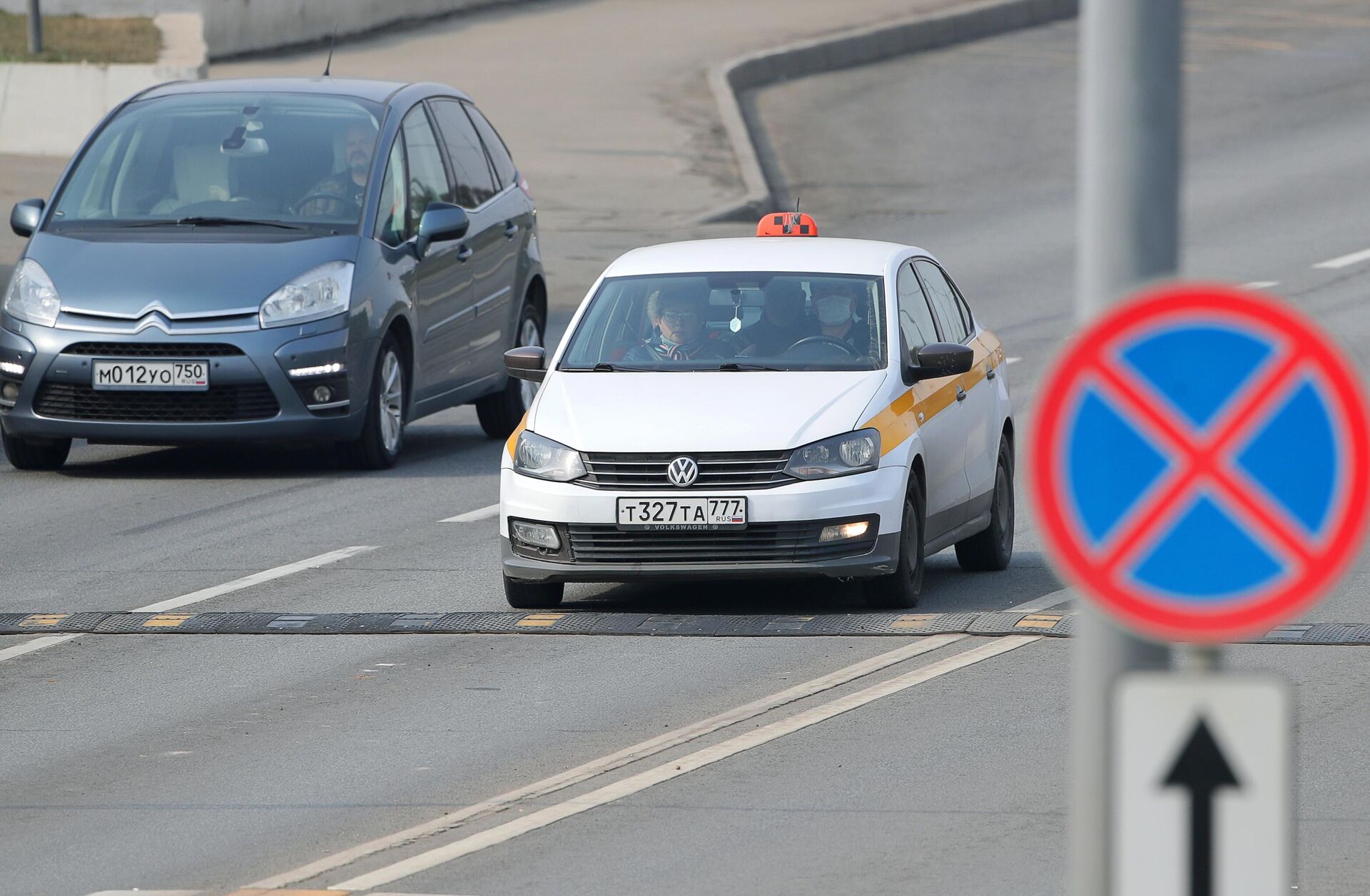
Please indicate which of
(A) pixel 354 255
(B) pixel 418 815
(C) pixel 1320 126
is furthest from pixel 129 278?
(C) pixel 1320 126

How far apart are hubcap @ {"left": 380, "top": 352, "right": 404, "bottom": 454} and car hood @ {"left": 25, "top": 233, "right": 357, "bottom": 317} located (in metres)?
0.72

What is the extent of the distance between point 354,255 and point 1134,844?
1073 cm

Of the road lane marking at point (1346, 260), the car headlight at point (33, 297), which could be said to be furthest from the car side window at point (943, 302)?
the road lane marking at point (1346, 260)

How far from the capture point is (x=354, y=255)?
1462 centimetres

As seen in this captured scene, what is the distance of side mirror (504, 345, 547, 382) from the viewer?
11.7m

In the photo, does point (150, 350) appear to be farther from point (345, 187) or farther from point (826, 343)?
point (826, 343)

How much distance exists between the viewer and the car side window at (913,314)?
1174 centimetres

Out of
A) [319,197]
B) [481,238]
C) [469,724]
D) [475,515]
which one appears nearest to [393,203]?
[319,197]

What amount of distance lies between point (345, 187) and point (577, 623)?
480 centimetres

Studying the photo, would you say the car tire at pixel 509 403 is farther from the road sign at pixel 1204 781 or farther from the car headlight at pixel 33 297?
the road sign at pixel 1204 781

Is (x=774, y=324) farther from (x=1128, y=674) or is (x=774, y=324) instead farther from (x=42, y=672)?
(x=1128, y=674)

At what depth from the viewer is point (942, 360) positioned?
11.3m

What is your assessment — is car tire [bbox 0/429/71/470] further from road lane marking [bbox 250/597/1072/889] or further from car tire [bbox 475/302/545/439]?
road lane marking [bbox 250/597/1072/889]

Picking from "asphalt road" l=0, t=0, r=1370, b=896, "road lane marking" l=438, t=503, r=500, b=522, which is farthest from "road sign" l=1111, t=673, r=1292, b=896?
"road lane marking" l=438, t=503, r=500, b=522
